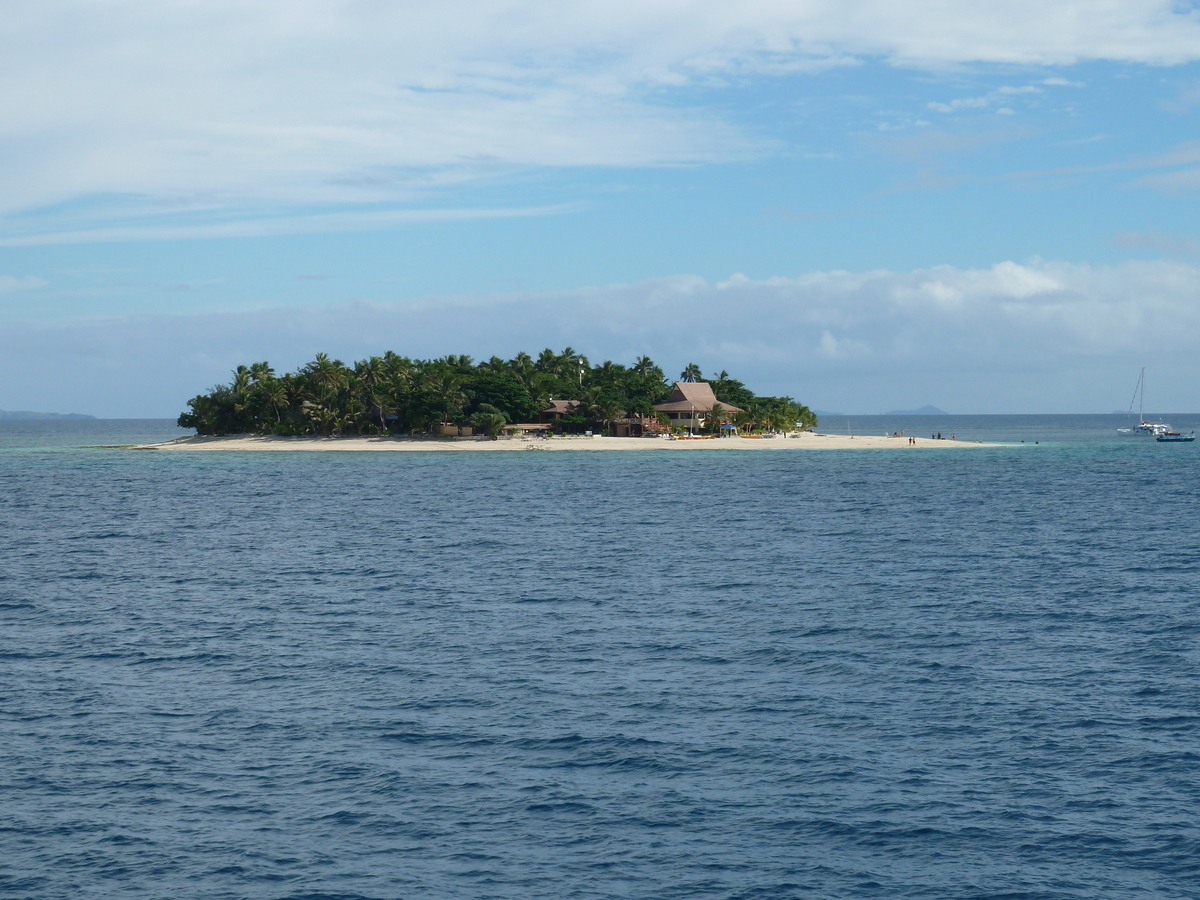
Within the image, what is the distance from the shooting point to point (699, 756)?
21.3 meters

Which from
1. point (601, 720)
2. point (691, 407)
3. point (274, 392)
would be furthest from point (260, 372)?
point (601, 720)

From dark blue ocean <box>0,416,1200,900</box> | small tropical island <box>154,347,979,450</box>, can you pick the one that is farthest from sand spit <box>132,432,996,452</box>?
dark blue ocean <box>0,416,1200,900</box>

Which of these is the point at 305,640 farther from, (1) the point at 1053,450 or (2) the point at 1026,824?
(1) the point at 1053,450

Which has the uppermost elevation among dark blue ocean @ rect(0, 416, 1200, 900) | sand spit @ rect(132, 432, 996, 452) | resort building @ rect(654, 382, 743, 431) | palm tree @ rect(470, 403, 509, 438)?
resort building @ rect(654, 382, 743, 431)

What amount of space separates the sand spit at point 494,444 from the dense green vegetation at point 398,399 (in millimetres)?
2342

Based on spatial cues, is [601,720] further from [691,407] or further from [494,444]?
[691,407]

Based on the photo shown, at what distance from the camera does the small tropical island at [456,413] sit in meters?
160

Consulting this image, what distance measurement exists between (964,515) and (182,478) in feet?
248

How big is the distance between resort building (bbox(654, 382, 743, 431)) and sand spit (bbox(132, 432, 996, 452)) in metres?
8.96

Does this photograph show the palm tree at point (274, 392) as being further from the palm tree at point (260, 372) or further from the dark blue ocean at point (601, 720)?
the dark blue ocean at point (601, 720)

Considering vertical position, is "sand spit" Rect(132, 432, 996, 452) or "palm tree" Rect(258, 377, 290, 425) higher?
"palm tree" Rect(258, 377, 290, 425)

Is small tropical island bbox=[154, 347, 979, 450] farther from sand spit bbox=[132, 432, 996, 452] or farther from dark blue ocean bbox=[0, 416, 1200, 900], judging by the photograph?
dark blue ocean bbox=[0, 416, 1200, 900]

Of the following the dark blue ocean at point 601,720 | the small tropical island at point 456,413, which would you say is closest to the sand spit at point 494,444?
the small tropical island at point 456,413

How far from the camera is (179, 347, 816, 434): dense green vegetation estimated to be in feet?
523
